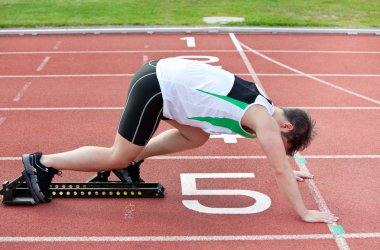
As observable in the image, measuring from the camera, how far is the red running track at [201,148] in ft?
15.4

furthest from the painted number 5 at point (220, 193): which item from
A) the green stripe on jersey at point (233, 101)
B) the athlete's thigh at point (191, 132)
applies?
the green stripe on jersey at point (233, 101)

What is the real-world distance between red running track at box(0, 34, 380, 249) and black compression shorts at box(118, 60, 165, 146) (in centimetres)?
78

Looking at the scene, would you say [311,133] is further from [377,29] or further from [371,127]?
[377,29]

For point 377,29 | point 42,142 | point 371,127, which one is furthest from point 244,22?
point 42,142

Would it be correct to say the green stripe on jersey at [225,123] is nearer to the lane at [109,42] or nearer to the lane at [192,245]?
the lane at [192,245]

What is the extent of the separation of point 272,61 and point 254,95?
258 inches

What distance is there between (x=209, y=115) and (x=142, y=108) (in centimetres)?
54

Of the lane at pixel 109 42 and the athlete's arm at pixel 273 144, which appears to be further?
the lane at pixel 109 42

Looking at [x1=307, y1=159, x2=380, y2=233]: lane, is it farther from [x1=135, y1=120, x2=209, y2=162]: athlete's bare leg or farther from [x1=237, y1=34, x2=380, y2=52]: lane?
[x1=237, y1=34, x2=380, y2=52]: lane

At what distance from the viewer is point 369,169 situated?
237 inches

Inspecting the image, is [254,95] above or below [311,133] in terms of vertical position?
above

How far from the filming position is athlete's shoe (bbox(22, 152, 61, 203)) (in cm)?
494

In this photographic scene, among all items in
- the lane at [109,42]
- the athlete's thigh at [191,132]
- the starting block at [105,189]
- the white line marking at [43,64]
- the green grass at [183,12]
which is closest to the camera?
the athlete's thigh at [191,132]

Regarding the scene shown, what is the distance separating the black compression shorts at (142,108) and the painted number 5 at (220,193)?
880mm
